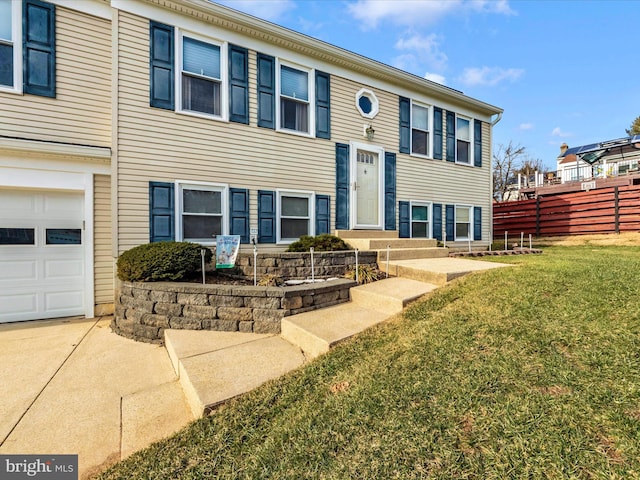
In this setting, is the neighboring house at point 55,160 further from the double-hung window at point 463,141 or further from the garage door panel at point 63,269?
the double-hung window at point 463,141

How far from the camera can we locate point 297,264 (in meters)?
5.61

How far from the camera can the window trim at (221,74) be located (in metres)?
6.04

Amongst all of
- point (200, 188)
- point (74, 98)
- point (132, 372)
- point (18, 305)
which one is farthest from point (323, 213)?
point (18, 305)

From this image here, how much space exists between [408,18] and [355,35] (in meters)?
1.87

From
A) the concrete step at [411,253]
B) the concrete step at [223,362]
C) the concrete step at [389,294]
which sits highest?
the concrete step at [411,253]

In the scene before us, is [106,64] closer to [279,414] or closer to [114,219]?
[114,219]

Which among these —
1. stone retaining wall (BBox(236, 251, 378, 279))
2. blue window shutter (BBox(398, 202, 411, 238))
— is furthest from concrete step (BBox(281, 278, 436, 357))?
blue window shutter (BBox(398, 202, 411, 238))

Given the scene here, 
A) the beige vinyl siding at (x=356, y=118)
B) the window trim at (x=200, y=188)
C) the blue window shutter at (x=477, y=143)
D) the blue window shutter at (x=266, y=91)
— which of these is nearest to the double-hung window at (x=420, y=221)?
the beige vinyl siding at (x=356, y=118)

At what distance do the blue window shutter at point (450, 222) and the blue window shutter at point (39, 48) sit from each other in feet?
32.3

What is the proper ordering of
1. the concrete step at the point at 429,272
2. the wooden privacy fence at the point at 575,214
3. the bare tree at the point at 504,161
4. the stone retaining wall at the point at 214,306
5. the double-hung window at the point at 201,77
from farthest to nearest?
the bare tree at the point at 504,161
the wooden privacy fence at the point at 575,214
the double-hung window at the point at 201,77
the concrete step at the point at 429,272
the stone retaining wall at the point at 214,306

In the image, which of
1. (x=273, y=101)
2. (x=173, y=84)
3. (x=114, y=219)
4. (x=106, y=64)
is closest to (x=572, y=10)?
(x=273, y=101)

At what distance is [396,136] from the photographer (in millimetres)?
8703

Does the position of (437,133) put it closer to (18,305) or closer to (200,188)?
(200,188)

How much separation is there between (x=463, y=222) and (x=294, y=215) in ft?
19.8
